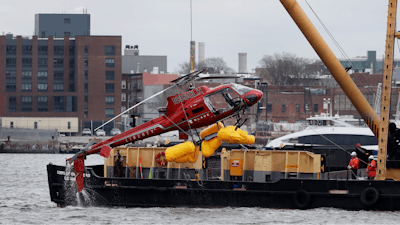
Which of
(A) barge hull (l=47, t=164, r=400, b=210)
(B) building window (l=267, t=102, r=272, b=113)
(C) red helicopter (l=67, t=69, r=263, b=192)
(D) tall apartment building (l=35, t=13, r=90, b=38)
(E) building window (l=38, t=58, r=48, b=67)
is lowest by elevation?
(A) barge hull (l=47, t=164, r=400, b=210)

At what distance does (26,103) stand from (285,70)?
4722 centimetres

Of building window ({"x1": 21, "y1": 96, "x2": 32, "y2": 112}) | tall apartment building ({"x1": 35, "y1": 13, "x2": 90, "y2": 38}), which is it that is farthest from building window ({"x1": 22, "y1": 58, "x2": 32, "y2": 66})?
tall apartment building ({"x1": 35, "y1": 13, "x2": 90, "y2": 38})

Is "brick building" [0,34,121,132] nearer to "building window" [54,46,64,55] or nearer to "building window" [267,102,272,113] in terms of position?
"building window" [54,46,64,55]

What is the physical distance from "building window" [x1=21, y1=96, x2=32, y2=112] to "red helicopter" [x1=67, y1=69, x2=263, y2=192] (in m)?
88.1

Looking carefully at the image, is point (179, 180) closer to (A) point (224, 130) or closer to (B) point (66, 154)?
(A) point (224, 130)

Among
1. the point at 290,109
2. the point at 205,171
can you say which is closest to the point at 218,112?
the point at 205,171

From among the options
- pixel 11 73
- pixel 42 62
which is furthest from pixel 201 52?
pixel 11 73

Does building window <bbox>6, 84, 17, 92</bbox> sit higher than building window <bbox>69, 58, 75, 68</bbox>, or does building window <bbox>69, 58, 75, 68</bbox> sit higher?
building window <bbox>69, 58, 75, 68</bbox>

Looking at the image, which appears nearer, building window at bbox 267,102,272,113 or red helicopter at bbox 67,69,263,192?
red helicopter at bbox 67,69,263,192

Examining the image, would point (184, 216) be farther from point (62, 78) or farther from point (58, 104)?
point (62, 78)

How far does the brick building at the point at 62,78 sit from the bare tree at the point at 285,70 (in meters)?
27.7

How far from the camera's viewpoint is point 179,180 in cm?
2345

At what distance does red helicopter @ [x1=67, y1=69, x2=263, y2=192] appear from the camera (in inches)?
914

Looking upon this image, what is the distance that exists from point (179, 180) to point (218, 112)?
2.87 metres
